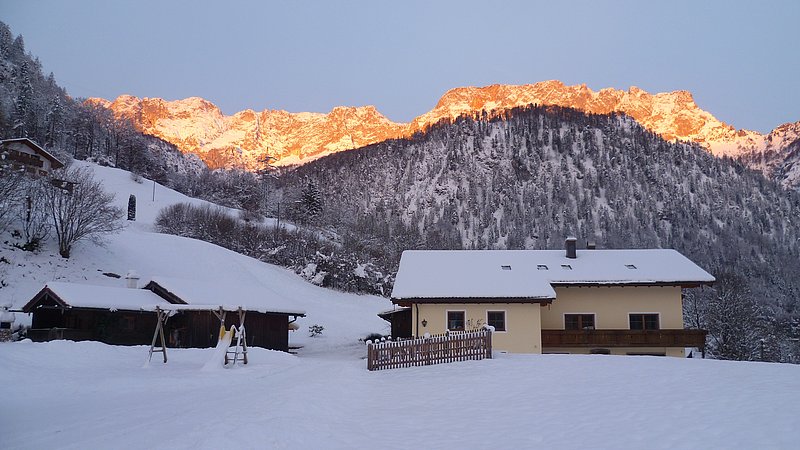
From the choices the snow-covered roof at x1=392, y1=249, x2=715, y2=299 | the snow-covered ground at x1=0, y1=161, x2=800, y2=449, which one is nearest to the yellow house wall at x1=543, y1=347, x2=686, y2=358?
the snow-covered roof at x1=392, y1=249, x2=715, y2=299

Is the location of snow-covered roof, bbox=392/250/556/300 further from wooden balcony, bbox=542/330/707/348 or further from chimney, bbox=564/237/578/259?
chimney, bbox=564/237/578/259

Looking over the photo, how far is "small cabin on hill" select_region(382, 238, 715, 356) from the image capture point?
89.8ft

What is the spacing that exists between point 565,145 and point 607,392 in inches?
5330

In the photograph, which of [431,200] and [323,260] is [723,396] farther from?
[431,200]

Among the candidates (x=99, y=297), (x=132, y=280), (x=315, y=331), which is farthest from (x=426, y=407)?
(x=315, y=331)

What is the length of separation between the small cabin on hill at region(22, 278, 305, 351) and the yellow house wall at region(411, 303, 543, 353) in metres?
8.58

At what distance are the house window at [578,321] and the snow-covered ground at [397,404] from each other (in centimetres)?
1142

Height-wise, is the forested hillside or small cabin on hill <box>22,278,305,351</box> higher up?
the forested hillside

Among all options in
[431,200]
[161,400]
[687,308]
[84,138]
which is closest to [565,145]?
[431,200]

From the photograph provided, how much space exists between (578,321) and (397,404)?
821 inches

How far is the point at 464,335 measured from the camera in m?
20.2

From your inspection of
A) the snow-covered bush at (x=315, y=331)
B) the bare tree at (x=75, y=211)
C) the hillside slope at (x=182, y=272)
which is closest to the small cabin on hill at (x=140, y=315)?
the hillside slope at (x=182, y=272)

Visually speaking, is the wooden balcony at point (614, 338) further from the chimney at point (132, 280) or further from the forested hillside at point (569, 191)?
the forested hillside at point (569, 191)

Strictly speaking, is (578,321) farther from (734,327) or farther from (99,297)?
(99,297)
